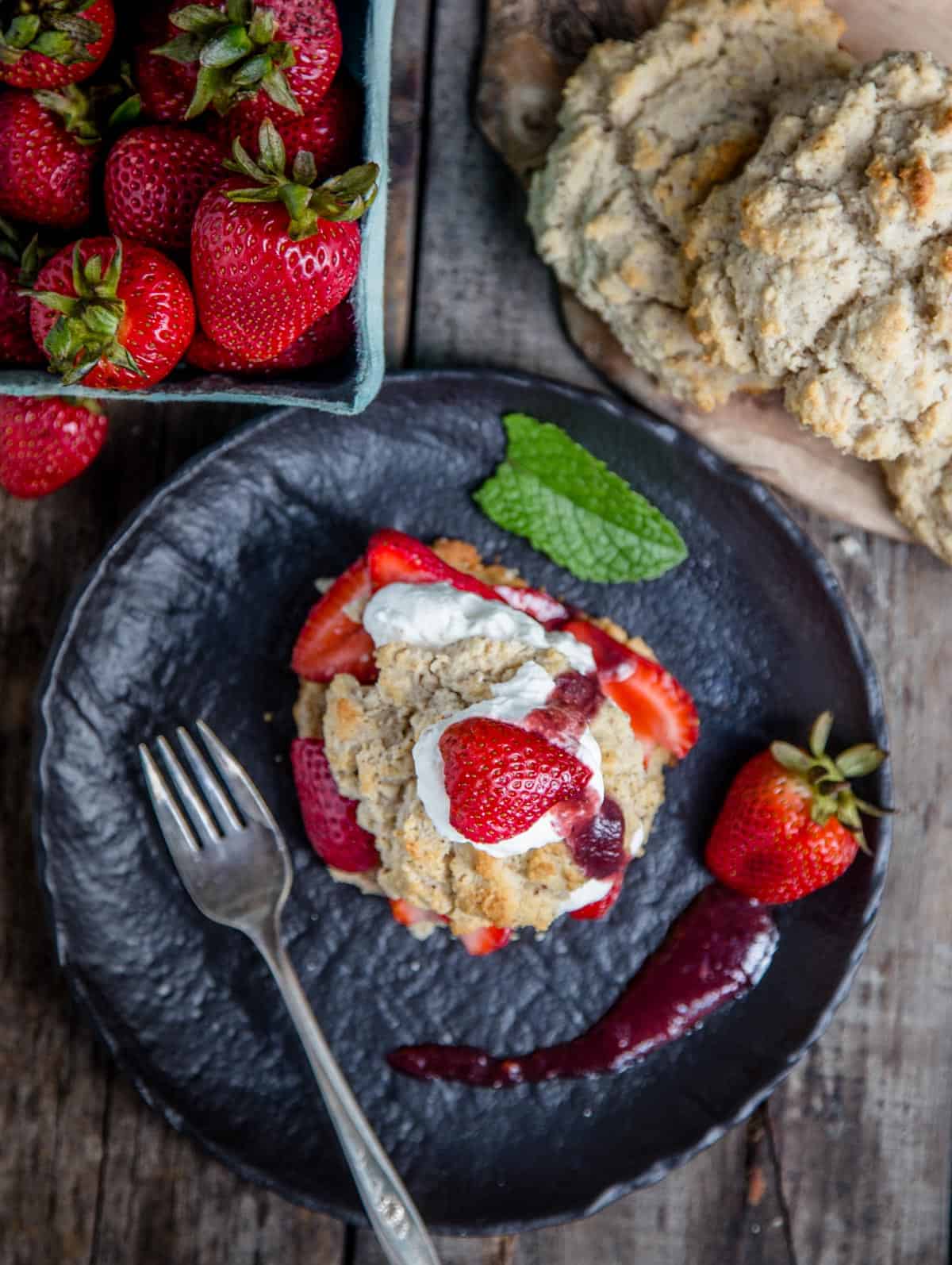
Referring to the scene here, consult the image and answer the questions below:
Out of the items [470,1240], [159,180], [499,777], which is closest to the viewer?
[159,180]

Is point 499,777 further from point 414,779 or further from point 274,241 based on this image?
point 274,241

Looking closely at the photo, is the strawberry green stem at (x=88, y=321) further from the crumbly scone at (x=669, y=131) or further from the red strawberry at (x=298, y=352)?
the crumbly scone at (x=669, y=131)

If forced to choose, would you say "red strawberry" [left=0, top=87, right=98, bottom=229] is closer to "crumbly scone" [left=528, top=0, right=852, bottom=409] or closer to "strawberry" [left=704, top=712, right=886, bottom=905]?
"crumbly scone" [left=528, top=0, right=852, bottom=409]

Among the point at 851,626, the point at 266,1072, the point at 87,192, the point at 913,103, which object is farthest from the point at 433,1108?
the point at 913,103

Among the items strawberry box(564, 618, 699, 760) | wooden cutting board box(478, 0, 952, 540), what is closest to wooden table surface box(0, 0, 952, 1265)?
wooden cutting board box(478, 0, 952, 540)

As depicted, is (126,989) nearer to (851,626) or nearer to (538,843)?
(538,843)

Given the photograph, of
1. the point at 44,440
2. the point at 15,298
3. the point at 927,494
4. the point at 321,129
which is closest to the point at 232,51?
the point at 321,129
